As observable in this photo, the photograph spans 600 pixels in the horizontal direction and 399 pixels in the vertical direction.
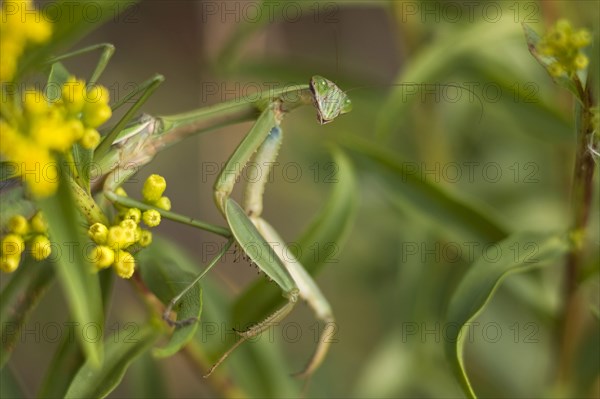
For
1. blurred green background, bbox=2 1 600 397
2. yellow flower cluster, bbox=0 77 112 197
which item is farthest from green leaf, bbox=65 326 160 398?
yellow flower cluster, bbox=0 77 112 197

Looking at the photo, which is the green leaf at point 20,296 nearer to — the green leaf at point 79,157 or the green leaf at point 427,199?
the green leaf at point 79,157

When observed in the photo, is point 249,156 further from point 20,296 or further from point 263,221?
point 20,296

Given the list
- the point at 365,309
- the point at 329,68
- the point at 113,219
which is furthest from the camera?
the point at 365,309

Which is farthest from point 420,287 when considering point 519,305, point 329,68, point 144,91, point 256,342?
point 144,91

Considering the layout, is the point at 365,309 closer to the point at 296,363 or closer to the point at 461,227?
the point at 296,363

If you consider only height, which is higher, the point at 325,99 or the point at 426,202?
the point at 325,99

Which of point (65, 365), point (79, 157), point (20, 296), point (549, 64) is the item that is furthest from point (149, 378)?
point (549, 64)

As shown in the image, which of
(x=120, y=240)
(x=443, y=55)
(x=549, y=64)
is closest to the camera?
(x=120, y=240)

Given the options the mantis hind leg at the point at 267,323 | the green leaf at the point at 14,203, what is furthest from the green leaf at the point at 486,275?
the green leaf at the point at 14,203

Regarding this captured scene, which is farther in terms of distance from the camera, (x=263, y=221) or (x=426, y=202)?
(x=426, y=202)
